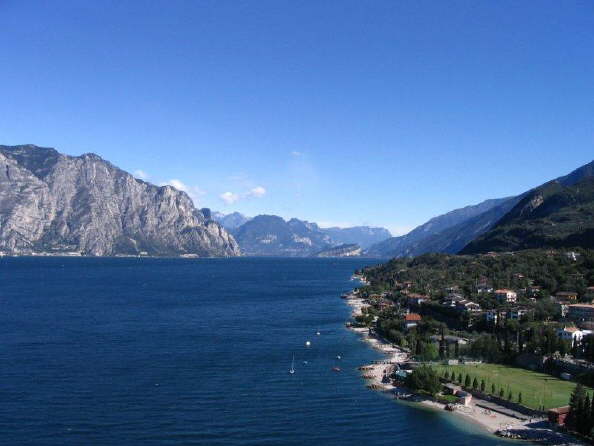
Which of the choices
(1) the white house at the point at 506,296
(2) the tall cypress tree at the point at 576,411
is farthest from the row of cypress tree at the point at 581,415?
(1) the white house at the point at 506,296

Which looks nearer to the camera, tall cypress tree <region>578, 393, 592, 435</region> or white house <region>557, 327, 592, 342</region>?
tall cypress tree <region>578, 393, 592, 435</region>

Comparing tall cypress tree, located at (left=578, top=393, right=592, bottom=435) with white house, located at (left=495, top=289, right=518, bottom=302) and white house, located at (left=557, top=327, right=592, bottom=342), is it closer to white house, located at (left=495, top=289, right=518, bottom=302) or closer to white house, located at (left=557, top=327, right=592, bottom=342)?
white house, located at (left=557, top=327, right=592, bottom=342)

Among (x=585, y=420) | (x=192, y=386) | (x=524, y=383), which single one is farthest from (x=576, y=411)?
(x=192, y=386)

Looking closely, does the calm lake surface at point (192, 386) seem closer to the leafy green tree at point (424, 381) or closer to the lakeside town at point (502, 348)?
the lakeside town at point (502, 348)

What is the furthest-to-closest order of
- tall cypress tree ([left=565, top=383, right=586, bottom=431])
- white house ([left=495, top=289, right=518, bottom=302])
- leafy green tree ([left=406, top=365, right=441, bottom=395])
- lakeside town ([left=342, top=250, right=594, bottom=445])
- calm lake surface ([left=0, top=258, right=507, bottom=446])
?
white house ([left=495, top=289, right=518, bottom=302]) → leafy green tree ([left=406, top=365, right=441, bottom=395]) → lakeside town ([left=342, top=250, right=594, bottom=445]) → tall cypress tree ([left=565, top=383, right=586, bottom=431]) → calm lake surface ([left=0, top=258, right=507, bottom=446])

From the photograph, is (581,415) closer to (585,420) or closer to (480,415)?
(585,420)

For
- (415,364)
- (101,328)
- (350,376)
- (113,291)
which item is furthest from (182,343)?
(113,291)

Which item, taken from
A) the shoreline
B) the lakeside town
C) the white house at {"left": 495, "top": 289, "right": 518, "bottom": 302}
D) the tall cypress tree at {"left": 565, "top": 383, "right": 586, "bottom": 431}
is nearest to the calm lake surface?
the shoreline
